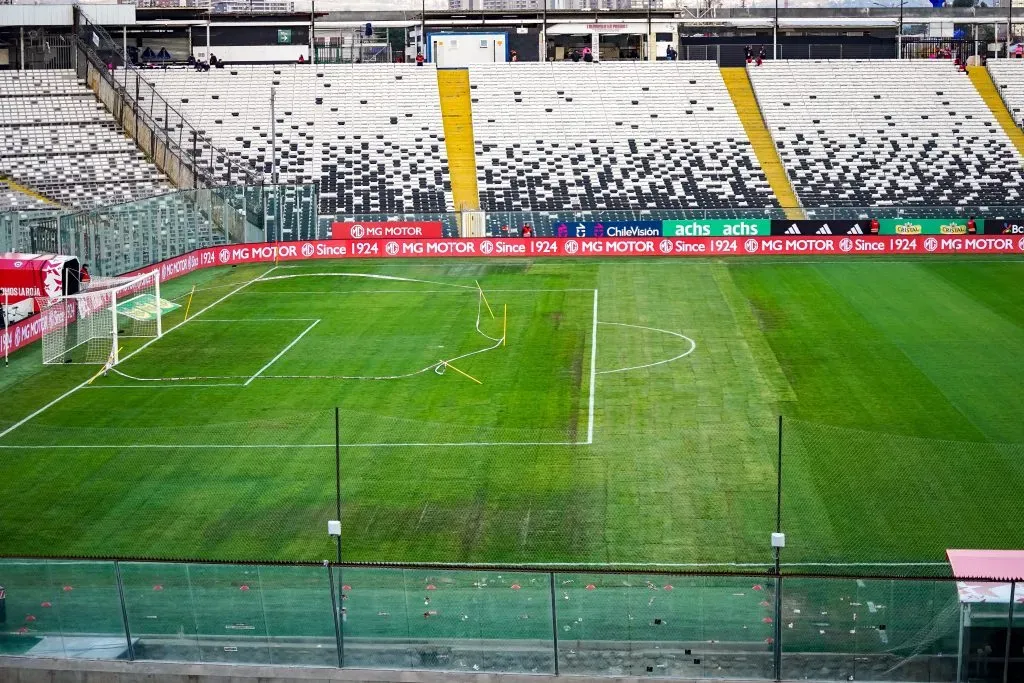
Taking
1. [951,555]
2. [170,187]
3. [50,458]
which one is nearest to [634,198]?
[170,187]

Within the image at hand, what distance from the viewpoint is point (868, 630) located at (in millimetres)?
16562

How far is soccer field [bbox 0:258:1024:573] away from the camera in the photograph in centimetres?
2422

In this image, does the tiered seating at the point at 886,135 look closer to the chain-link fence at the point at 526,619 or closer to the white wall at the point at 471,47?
the white wall at the point at 471,47

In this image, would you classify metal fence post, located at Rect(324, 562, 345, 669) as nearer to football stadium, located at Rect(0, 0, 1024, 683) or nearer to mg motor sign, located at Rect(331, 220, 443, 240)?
football stadium, located at Rect(0, 0, 1024, 683)

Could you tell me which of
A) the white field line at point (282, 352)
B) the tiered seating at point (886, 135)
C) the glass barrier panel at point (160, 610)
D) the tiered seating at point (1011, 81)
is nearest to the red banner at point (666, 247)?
the tiered seating at point (886, 135)

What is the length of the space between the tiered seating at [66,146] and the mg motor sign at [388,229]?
9337 millimetres

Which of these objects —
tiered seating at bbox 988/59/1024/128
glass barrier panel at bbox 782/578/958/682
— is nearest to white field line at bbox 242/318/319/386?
glass barrier panel at bbox 782/578/958/682

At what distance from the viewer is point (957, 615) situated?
16.3 meters

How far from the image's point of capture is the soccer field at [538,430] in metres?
24.2

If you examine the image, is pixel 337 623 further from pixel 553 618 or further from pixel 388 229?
pixel 388 229

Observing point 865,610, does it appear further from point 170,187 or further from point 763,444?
point 170,187

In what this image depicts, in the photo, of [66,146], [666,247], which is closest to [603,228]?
[666,247]

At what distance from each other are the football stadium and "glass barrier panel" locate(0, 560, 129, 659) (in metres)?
0.04

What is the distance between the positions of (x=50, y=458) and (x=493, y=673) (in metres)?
15.9
